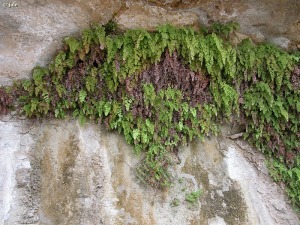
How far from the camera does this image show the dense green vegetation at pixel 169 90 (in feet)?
19.7

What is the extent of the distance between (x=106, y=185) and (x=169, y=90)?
2.20 metres

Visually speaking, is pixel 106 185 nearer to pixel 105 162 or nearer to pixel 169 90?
pixel 105 162

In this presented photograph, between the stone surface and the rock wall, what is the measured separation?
2cm

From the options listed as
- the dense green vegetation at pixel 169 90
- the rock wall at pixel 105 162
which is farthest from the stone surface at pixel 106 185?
the dense green vegetation at pixel 169 90

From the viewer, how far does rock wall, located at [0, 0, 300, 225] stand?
18.7ft

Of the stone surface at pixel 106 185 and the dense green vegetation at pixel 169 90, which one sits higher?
the dense green vegetation at pixel 169 90

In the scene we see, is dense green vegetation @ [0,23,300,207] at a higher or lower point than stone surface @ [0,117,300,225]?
higher

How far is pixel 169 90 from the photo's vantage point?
246 inches

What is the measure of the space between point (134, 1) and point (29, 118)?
10.1 ft

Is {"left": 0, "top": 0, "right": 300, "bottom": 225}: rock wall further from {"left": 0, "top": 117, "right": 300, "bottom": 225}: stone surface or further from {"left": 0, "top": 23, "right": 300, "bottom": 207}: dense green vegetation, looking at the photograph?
{"left": 0, "top": 23, "right": 300, "bottom": 207}: dense green vegetation

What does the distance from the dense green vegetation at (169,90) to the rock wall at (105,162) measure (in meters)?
0.26

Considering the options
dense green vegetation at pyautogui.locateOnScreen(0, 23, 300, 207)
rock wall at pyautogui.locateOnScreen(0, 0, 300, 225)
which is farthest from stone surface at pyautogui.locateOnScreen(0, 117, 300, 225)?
dense green vegetation at pyautogui.locateOnScreen(0, 23, 300, 207)

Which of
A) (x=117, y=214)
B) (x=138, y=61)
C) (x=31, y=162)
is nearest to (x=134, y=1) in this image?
(x=138, y=61)

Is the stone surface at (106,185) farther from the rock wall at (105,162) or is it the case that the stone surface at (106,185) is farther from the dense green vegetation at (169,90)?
the dense green vegetation at (169,90)
